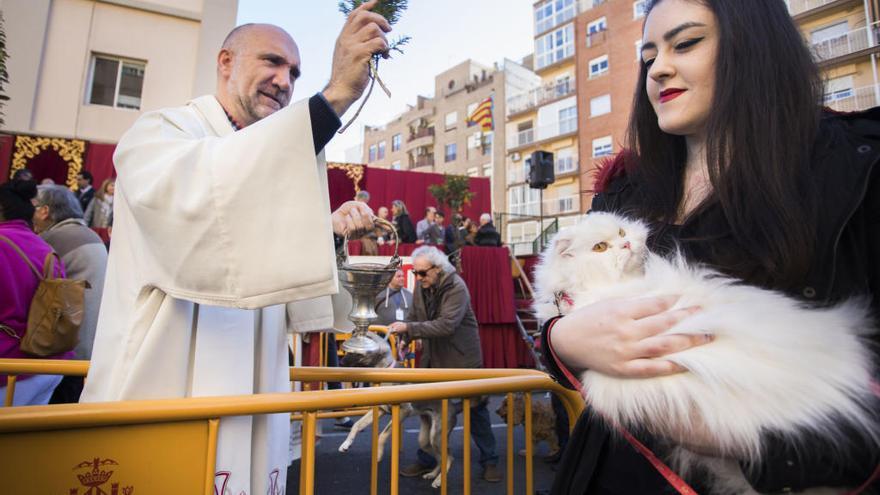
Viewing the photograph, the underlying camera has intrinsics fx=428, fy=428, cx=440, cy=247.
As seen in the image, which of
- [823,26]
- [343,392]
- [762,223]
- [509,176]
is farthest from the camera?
[509,176]

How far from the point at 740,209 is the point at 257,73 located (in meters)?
1.47

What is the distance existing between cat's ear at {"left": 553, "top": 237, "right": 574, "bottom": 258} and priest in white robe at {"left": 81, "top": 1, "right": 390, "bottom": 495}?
1.86 ft

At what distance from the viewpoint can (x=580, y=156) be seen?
87.5ft

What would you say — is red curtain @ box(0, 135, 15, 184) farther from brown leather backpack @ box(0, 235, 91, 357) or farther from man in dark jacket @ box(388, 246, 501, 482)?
man in dark jacket @ box(388, 246, 501, 482)

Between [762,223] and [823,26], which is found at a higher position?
[823,26]

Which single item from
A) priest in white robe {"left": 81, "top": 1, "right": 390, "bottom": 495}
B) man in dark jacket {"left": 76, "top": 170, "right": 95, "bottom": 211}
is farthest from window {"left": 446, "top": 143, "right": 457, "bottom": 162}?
priest in white robe {"left": 81, "top": 1, "right": 390, "bottom": 495}

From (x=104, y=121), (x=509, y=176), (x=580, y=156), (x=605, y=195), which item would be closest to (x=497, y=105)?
(x=509, y=176)

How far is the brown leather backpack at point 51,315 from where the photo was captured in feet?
7.93

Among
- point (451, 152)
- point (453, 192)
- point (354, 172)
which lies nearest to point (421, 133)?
point (451, 152)

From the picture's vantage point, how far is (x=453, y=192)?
15430mm

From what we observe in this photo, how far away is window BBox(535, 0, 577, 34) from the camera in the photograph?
3062 cm

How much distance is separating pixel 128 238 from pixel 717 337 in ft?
4.60

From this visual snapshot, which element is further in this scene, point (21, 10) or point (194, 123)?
point (21, 10)

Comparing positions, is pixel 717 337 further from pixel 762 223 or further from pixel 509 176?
pixel 509 176
